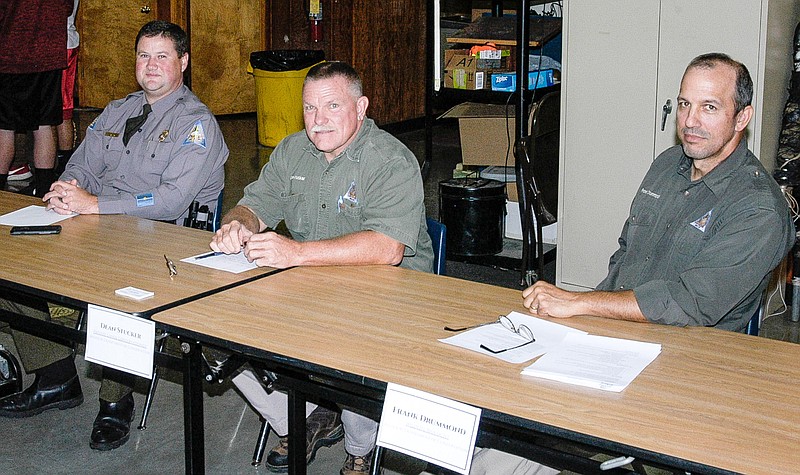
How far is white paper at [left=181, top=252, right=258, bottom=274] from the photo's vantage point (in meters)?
2.84

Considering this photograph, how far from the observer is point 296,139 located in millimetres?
3311

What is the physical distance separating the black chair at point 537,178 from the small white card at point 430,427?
301 cm

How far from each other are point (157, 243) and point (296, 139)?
0.59 meters

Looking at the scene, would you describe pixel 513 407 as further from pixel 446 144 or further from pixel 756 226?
pixel 446 144

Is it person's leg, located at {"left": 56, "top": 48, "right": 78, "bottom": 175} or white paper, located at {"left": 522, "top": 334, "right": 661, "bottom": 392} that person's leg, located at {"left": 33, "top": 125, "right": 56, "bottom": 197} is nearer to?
person's leg, located at {"left": 56, "top": 48, "right": 78, "bottom": 175}

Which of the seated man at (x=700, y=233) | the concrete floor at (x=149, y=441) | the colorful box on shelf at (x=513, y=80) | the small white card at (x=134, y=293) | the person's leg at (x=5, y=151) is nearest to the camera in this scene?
the seated man at (x=700, y=233)

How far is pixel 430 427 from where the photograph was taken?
1.87 metres

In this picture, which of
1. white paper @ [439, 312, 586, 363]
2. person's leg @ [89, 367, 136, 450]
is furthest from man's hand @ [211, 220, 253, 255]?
white paper @ [439, 312, 586, 363]

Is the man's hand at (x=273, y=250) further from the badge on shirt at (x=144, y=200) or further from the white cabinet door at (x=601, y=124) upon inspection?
the white cabinet door at (x=601, y=124)

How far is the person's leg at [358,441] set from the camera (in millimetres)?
2895

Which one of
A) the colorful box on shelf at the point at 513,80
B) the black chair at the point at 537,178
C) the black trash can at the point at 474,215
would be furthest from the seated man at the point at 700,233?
the black trash can at the point at 474,215

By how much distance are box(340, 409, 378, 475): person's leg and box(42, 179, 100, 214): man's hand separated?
4.16ft

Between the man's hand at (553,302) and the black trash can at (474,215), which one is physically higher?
the man's hand at (553,302)

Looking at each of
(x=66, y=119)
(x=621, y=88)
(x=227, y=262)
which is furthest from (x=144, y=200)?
(x=66, y=119)
